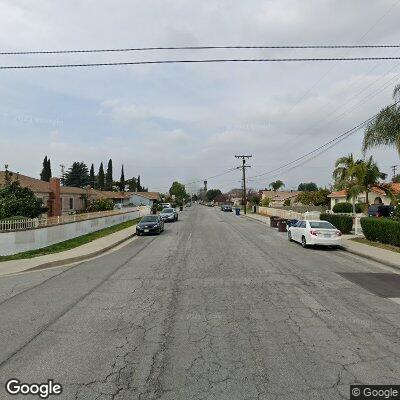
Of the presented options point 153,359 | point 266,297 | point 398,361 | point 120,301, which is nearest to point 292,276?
point 266,297

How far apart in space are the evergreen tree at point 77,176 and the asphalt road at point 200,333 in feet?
293

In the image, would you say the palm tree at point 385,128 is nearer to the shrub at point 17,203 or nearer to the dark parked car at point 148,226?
the dark parked car at point 148,226

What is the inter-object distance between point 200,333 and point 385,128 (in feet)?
54.7

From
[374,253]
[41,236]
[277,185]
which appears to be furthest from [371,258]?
[277,185]

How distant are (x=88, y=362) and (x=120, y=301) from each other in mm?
3370

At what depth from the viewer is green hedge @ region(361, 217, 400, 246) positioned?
17812 millimetres

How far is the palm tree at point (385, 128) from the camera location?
61.5ft

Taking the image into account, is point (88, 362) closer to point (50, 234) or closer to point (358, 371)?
point (358, 371)

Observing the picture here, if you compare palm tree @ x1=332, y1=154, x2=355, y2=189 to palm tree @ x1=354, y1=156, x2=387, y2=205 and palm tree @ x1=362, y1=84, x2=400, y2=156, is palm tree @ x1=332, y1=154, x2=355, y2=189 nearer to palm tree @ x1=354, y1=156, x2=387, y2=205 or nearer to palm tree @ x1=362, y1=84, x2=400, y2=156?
palm tree @ x1=354, y1=156, x2=387, y2=205

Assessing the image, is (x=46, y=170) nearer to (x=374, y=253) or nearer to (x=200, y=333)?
(x=374, y=253)

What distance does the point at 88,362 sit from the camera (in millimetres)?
5250

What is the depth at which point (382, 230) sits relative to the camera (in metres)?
19.2

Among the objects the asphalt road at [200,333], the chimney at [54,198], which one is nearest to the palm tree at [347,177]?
the asphalt road at [200,333]

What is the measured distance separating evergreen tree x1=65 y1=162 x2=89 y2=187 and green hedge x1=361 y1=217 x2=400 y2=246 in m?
85.7
